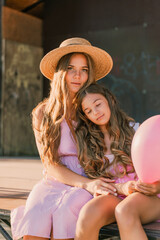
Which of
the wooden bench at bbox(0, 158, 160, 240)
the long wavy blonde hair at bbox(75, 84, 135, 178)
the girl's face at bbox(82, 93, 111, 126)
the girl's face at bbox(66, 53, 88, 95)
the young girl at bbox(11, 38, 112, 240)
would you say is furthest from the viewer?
the girl's face at bbox(66, 53, 88, 95)

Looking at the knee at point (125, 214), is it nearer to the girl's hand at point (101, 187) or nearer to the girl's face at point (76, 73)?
the girl's hand at point (101, 187)

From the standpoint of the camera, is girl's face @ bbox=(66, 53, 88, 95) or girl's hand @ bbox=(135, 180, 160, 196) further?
girl's face @ bbox=(66, 53, 88, 95)

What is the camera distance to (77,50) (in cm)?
322

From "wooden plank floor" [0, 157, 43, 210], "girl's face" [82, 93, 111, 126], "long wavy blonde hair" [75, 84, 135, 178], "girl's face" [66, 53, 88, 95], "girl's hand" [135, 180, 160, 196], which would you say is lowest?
"wooden plank floor" [0, 157, 43, 210]

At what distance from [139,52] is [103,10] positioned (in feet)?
4.64

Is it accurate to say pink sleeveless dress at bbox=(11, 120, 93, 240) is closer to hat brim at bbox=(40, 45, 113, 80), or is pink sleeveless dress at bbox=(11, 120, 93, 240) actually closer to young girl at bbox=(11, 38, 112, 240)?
young girl at bbox=(11, 38, 112, 240)

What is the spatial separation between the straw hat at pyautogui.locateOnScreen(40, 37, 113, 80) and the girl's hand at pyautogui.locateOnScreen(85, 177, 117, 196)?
3.48 feet

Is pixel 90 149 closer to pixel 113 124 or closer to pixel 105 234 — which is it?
pixel 113 124

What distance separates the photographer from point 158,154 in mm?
2389

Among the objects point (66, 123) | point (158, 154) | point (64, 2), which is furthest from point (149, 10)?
point (158, 154)

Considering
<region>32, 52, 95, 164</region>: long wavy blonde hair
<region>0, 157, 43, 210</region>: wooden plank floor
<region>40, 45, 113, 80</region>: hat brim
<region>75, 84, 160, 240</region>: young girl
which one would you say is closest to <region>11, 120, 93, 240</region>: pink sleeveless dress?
<region>75, 84, 160, 240</region>: young girl

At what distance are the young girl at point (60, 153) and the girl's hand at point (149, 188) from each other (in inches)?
12.9

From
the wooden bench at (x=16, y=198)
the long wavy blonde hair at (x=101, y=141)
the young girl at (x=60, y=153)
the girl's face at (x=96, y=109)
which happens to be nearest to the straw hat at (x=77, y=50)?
the young girl at (x=60, y=153)

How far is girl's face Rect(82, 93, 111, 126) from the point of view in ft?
9.62
